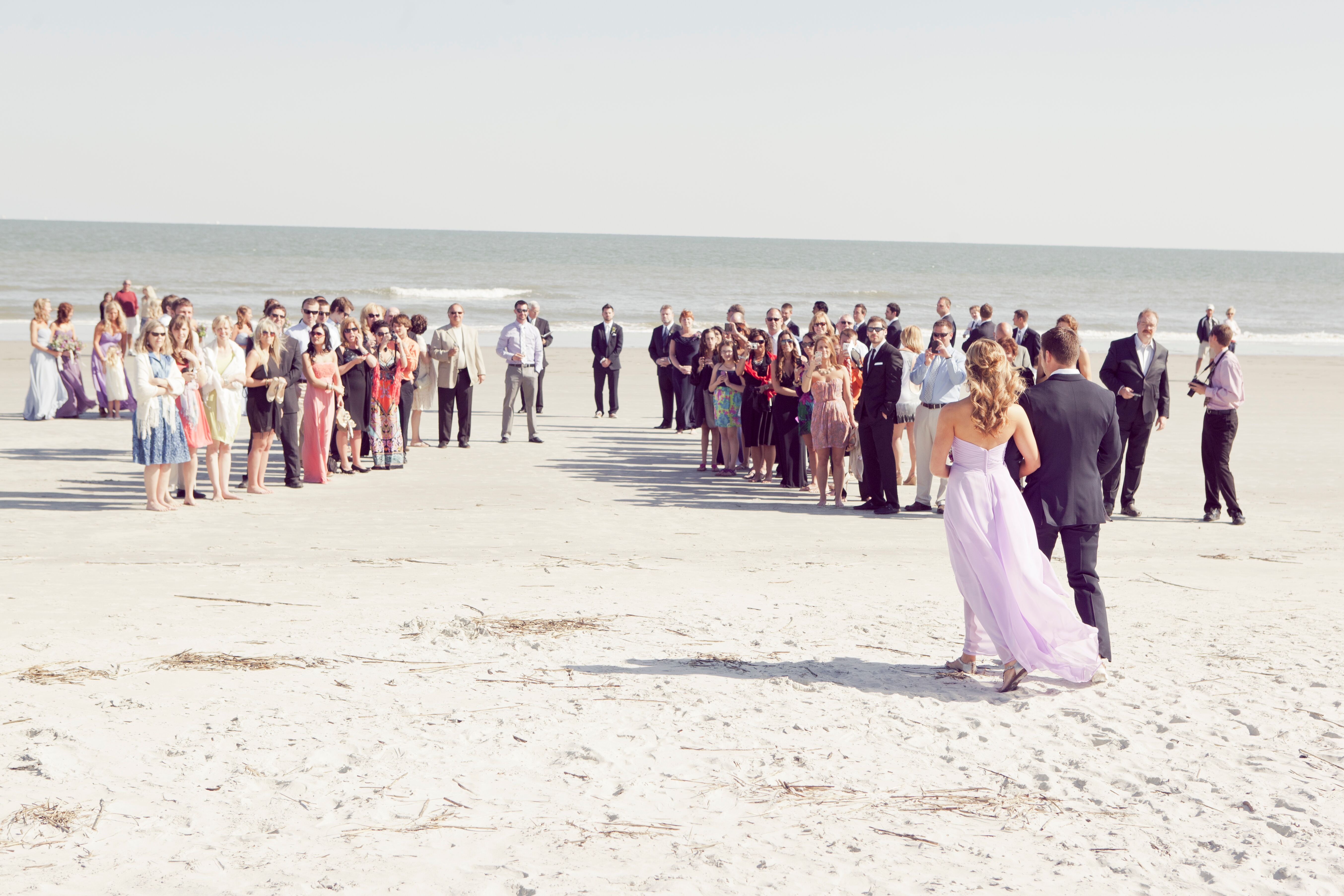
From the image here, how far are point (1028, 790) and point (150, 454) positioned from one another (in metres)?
8.09

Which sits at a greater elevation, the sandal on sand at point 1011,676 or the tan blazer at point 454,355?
the tan blazer at point 454,355

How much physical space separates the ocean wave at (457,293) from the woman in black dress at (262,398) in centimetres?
4469

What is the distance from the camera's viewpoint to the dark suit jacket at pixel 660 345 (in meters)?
16.6

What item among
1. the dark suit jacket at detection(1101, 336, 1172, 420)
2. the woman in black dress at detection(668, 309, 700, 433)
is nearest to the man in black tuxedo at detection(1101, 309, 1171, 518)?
the dark suit jacket at detection(1101, 336, 1172, 420)

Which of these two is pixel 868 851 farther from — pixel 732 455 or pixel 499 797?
pixel 732 455

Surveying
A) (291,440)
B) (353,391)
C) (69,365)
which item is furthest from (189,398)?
(69,365)

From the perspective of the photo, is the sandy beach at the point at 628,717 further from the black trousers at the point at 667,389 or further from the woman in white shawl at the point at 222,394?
the black trousers at the point at 667,389

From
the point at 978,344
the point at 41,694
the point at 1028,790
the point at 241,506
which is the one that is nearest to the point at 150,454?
the point at 241,506

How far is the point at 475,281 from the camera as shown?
226 feet

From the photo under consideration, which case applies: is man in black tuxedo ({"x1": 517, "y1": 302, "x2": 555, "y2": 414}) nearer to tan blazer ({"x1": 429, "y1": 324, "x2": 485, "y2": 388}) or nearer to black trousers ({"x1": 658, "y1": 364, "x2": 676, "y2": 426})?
tan blazer ({"x1": 429, "y1": 324, "x2": 485, "y2": 388})

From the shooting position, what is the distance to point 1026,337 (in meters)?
13.6

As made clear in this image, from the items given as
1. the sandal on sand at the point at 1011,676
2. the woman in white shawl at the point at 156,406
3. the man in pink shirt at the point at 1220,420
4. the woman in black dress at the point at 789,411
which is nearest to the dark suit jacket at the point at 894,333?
the woman in black dress at the point at 789,411

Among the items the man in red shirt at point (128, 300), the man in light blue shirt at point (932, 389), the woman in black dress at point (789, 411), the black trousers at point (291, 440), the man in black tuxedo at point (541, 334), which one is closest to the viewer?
the man in light blue shirt at point (932, 389)

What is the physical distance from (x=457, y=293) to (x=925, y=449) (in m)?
51.6
